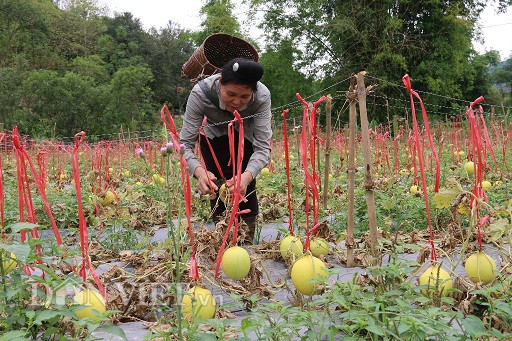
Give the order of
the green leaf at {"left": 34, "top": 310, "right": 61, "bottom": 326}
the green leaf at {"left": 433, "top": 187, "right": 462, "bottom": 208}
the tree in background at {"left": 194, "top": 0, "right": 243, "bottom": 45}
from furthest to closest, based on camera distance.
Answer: the tree in background at {"left": 194, "top": 0, "right": 243, "bottom": 45}, the green leaf at {"left": 433, "top": 187, "right": 462, "bottom": 208}, the green leaf at {"left": 34, "top": 310, "right": 61, "bottom": 326}

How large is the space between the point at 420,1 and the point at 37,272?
80.3 ft

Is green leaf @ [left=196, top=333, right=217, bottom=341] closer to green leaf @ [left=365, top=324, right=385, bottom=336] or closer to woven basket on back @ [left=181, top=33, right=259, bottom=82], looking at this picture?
green leaf @ [left=365, top=324, right=385, bottom=336]

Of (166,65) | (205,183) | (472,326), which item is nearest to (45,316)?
(472,326)

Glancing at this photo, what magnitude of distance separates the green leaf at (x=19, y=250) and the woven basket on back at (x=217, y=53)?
2.61 m

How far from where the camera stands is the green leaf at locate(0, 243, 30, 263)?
130cm

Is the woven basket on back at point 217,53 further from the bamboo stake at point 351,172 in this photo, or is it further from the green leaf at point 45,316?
the green leaf at point 45,316

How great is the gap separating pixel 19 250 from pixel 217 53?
9.34 feet

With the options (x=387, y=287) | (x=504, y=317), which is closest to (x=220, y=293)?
(x=387, y=287)

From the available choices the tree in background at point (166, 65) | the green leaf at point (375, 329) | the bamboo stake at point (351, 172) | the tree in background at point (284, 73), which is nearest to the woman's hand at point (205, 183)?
the bamboo stake at point (351, 172)

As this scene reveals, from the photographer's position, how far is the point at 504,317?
1567 millimetres

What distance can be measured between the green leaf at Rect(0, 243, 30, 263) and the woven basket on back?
2.61m

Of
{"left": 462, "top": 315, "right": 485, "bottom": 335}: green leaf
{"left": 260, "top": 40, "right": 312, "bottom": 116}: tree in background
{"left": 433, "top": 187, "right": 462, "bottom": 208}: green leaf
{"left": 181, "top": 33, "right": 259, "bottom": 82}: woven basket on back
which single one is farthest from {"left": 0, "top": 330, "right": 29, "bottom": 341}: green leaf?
{"left": 260, "top": 40, "right": 312, "bottom": 116}: tree in background

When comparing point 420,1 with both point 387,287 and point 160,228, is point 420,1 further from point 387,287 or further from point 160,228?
point 387,287

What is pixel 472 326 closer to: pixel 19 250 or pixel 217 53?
pixel 19 250
